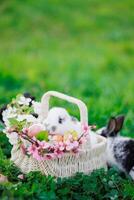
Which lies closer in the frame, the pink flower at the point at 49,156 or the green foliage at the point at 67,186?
the green foliage at the point at 67,186

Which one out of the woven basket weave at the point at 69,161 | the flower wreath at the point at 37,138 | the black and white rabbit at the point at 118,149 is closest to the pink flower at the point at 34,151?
the flower wreath at the point at 37,138

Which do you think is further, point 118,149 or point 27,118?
point 118,149

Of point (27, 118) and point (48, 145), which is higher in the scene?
point (27, 118)

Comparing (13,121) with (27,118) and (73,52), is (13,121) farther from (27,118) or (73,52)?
(73,52)

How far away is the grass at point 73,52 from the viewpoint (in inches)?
280

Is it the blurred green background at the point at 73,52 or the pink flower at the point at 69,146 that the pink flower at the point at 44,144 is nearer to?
the pink flower at the point at 69,146

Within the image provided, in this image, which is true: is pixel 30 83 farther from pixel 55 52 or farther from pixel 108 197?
pixel 108 197

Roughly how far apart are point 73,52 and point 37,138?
6228mm

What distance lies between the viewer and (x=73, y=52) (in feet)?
33.4

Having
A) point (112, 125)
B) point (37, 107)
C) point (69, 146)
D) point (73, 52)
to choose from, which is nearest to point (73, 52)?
point (73, 52)

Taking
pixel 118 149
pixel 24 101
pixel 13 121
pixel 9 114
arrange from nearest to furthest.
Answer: pixel 13 121 → pixel 9 114 → pixel 24 101 → pixel 118 149

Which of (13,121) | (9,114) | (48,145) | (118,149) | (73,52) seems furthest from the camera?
(73,52)

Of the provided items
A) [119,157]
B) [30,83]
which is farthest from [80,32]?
[119,157]

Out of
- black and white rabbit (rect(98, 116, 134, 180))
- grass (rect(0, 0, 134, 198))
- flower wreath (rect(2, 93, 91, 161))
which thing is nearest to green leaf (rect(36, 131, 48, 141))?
flower wreath (rect(2, 93, 91, 161))
